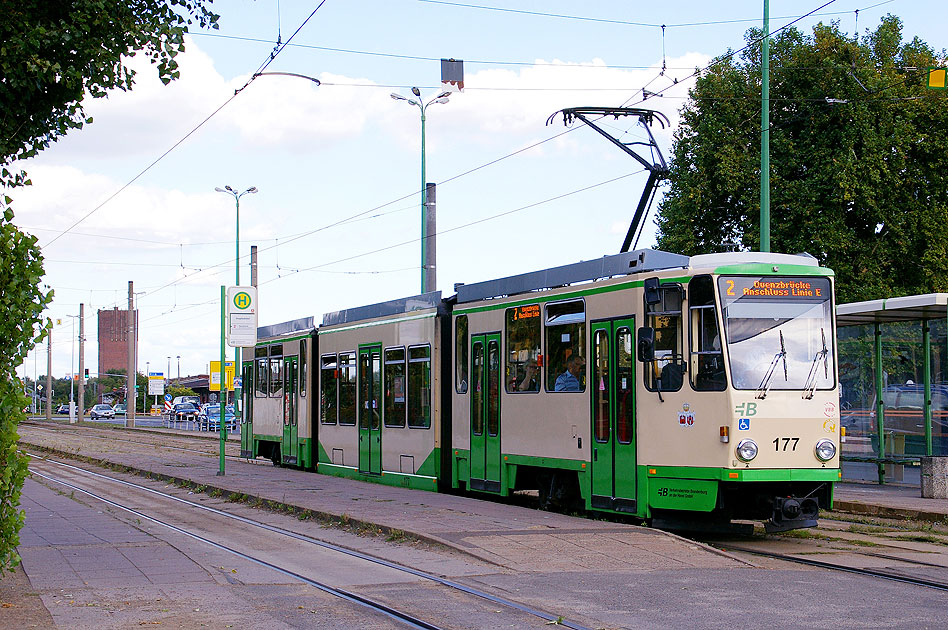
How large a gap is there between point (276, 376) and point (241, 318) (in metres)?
5.06

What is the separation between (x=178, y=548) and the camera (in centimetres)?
1235

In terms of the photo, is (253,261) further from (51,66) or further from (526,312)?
(51,66)

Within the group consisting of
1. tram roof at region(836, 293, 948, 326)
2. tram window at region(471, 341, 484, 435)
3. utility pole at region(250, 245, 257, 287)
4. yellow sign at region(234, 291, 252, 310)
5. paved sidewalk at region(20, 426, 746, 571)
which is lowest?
paved sidewalk at region(20, 426, 746, 571)

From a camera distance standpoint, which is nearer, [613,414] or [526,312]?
[613,414]

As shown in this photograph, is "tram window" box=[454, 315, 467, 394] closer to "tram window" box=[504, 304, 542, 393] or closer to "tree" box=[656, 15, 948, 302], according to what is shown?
"tram window" box=[504, 304, 542, 393]

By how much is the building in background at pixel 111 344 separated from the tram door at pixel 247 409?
134715mm

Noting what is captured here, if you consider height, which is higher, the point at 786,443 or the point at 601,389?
the point at 601,389

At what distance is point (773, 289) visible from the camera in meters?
13.0

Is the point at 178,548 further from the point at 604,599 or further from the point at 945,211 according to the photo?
the point at 945,211

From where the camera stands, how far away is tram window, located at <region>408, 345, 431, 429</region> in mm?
18969

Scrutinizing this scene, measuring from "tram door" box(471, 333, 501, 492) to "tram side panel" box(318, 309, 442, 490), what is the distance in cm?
128

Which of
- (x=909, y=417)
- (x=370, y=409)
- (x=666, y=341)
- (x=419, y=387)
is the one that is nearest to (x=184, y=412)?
(x=370, y=409)

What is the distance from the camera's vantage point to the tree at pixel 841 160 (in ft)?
100

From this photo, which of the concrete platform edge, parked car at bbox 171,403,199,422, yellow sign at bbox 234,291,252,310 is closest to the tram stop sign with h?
yellow sign at bbox 234,291,252,310
